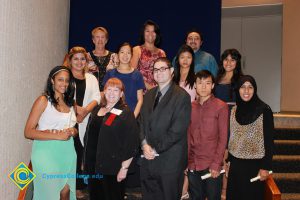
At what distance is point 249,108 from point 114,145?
1262 mm

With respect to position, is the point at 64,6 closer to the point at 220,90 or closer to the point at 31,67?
the point at 31,67

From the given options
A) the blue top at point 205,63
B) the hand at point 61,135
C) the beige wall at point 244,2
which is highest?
the beige wall at point 244,2

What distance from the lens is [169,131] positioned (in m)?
2.67

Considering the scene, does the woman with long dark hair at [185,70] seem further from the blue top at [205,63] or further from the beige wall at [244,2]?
the beige wall at [244,2]

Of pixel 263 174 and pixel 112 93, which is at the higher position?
pixel 112 93

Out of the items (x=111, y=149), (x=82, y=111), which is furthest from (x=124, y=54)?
(x=111, y=149)

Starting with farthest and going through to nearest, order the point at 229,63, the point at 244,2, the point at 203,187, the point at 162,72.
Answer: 1. the point at 244,2
2. the point at 229,63
3. the point at 203,187
4. the point at 162,72

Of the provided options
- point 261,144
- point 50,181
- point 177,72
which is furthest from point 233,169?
point 50,181

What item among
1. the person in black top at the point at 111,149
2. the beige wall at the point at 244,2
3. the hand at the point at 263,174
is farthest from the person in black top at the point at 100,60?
the beige wall at the point at 244,2

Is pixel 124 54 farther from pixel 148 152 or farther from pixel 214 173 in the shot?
pixel 214 173

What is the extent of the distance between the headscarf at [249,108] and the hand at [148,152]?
90cm

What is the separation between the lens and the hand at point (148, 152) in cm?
268

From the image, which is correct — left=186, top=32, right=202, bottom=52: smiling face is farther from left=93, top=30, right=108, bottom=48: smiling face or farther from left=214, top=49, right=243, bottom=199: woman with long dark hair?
left=93, top=30, right=108, bottom=48: smiling face

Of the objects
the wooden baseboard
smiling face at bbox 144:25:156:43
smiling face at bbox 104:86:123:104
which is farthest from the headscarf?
smiling face at bbox 144:25:156:43
